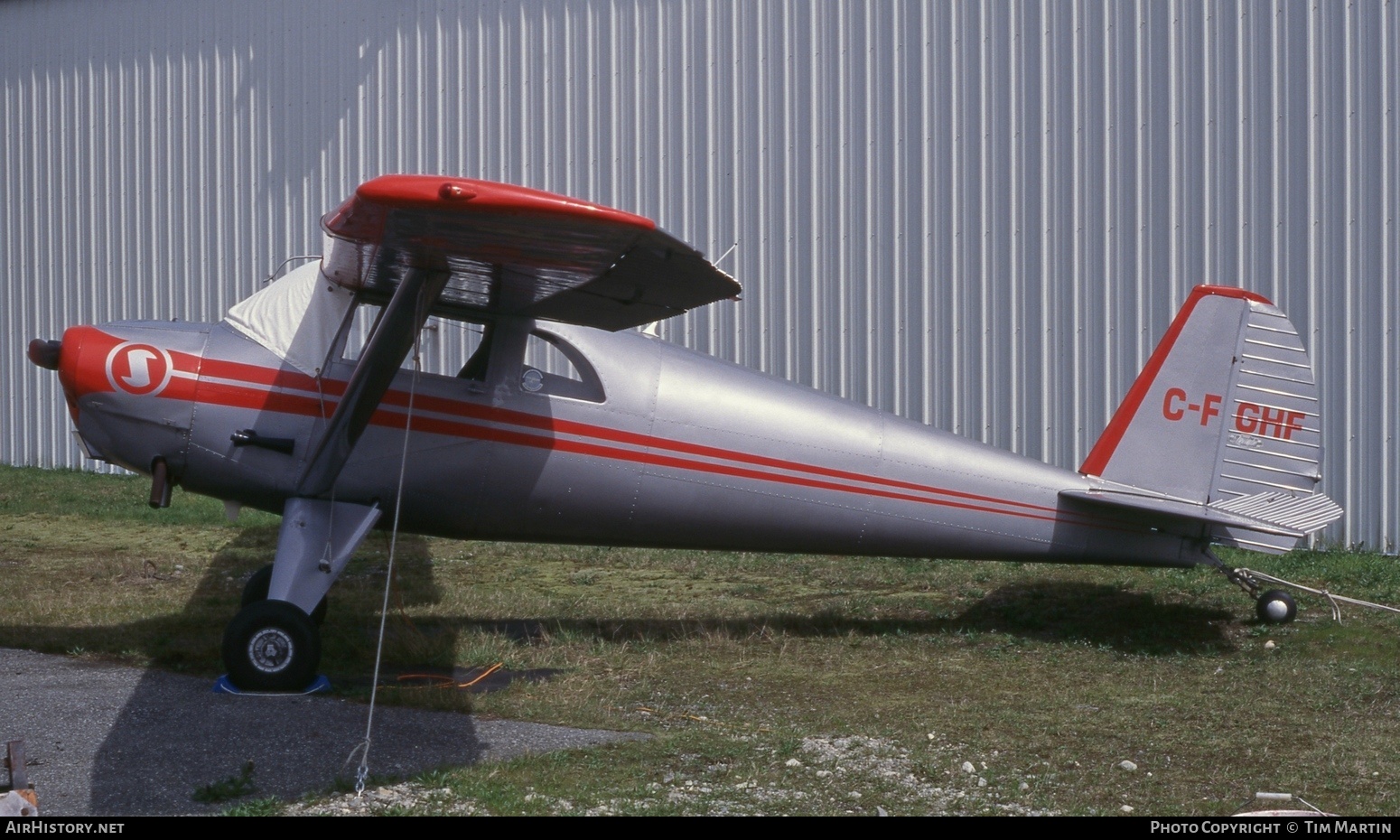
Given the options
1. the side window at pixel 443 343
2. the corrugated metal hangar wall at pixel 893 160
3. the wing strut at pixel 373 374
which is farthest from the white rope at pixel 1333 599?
the wing strut at pixel 373 374

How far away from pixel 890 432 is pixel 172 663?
434 cm

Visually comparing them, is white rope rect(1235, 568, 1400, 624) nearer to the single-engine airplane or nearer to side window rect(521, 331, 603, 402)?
the single-engine airplane

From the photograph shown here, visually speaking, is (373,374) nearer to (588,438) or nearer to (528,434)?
(528,434)

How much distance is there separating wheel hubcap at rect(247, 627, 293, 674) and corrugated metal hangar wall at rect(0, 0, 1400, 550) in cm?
720

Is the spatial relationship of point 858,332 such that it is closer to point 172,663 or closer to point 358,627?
point 358,627

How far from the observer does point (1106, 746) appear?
5.38m

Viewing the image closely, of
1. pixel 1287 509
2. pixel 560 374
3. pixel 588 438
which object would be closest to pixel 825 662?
pixel 588 438

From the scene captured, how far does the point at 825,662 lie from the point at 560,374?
232 cm

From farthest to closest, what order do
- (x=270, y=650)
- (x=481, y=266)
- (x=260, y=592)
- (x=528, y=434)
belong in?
(x=260, y=592)
(x=528, y=434)
(x=270, y=650)
(x=481, y=266)

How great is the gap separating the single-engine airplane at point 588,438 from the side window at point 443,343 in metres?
0.02

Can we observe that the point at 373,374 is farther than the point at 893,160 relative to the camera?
No

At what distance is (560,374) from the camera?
7246 mm

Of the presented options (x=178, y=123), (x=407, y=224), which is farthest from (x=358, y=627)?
(x=178, y=123)

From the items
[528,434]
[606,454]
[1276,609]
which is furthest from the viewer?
[1276,609]
